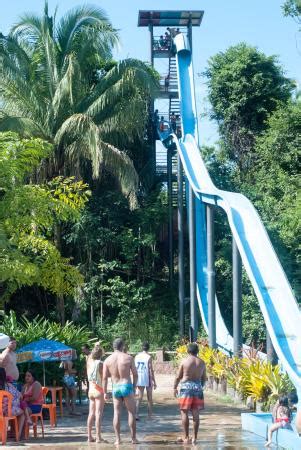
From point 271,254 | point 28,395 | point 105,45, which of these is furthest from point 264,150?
point 28,395

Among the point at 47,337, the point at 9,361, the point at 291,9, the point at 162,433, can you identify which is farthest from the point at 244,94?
the point at 9,361

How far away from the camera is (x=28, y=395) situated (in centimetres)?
1122

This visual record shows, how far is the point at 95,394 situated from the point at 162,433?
1.26m

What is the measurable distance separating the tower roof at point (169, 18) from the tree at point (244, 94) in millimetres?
1837

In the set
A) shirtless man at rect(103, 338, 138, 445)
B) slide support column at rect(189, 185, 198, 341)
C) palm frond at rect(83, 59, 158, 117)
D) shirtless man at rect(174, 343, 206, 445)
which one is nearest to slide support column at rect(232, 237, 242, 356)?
slide support column at rect(189, 185, 198, 341)

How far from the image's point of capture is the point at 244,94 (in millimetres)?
32562

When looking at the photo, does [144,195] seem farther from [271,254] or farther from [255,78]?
[271,254]

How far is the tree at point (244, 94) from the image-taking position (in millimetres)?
32562

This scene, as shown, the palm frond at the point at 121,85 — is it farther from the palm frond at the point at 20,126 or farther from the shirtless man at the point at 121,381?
the shirtless man at the point at 121,381

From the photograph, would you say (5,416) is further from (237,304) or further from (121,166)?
(121,166)

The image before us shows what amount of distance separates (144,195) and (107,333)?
5430mm

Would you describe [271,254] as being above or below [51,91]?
below

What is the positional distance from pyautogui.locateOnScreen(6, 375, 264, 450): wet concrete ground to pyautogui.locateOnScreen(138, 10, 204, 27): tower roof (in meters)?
21.5

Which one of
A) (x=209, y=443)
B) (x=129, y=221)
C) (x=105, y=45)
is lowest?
(x=209, y=443)
